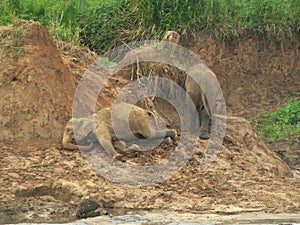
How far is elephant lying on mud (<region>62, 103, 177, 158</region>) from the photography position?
897 centimetres

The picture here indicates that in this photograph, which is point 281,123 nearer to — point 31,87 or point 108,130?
point 108,130

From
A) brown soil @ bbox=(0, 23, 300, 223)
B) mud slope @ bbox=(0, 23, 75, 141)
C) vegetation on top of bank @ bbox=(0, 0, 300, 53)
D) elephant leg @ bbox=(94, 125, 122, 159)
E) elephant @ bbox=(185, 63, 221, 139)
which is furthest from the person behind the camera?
vegetation on top of bank @ bbox=(0, 0, 300, 53)

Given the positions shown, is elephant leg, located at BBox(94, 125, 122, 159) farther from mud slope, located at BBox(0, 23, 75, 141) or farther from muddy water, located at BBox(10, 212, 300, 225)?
muddy water, located at BBox(10, 212, 300, 225)

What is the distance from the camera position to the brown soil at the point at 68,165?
26.4ft

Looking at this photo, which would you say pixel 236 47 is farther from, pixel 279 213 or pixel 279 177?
pixel 279 213

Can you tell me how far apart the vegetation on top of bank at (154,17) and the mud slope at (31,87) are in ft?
8.92

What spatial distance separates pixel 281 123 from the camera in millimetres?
13430

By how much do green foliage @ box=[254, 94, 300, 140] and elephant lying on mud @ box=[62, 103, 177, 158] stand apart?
3883mm

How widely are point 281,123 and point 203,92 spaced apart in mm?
3487

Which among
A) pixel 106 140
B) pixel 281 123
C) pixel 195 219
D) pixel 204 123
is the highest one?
pixel 281 123

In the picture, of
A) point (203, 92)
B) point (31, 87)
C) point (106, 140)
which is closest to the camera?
point (106, 140)

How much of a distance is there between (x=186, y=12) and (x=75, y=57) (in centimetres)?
312

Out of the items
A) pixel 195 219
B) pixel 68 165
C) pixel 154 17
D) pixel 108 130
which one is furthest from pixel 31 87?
pixel 154 17

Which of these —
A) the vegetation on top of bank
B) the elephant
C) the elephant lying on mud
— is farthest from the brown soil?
the vegetation on top of bank
